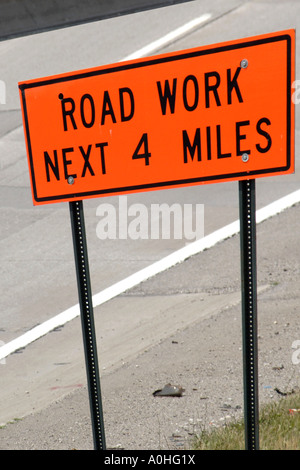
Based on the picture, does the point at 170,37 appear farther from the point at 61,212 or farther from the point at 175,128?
the point at 175,128

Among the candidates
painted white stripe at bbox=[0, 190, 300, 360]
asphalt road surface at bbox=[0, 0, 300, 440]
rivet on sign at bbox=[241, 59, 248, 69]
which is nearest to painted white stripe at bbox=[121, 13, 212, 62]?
asphalt road surface at bbox=[0, 0, 300, 440]

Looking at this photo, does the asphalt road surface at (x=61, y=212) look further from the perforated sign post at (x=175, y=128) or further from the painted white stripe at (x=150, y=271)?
the perforated sign post at (x=175, y=128)

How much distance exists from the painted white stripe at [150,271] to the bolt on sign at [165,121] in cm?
373

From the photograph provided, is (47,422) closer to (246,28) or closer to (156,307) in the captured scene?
(156,307)

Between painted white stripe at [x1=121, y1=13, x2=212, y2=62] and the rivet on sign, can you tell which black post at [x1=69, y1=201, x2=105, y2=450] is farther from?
painted white stripe at [x1=121, y1=13, x2=212, y2=62]

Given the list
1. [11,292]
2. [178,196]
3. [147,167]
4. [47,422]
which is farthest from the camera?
[178,196]

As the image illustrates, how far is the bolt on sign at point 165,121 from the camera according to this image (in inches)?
135

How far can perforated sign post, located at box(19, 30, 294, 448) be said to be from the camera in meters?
3.45

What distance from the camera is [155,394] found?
613 cm

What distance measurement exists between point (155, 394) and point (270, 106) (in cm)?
330

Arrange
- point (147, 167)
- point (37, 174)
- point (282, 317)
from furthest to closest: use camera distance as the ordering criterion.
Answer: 1. point (282, 317)
2. point (37, 174)
3. point (147, 167)

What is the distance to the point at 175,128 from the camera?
3.71m
